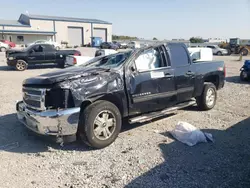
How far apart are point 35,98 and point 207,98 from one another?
4.45 meters

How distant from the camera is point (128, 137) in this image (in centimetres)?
482

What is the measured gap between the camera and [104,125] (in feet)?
14.1

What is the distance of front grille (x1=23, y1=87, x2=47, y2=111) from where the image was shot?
4.02m

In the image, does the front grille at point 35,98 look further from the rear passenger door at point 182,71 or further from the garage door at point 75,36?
the garage door at point 75,36

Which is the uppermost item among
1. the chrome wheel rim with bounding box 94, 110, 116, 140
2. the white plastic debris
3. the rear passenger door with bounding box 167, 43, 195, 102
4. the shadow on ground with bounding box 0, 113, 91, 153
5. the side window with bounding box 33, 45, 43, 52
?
the side window with bounding box 33, 45, 43, 52

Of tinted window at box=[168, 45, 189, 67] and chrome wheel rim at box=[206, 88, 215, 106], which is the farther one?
chrome wheel rim at box=[206, 88, 215, 106]

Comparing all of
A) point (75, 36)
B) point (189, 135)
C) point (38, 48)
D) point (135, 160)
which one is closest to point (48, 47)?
point (38, 48)

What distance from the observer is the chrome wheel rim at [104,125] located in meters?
4.21

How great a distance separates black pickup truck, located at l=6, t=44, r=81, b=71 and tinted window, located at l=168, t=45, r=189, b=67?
1203 cm

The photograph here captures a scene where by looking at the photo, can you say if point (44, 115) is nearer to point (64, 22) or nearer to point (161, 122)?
point (161, 122)

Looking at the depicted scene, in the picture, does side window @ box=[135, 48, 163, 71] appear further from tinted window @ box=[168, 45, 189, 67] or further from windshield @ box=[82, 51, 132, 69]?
tinted window @ box=[168, 45, 189, 67]

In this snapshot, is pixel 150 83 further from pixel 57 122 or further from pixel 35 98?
pixel 35 98

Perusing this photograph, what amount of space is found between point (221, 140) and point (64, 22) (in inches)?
2218

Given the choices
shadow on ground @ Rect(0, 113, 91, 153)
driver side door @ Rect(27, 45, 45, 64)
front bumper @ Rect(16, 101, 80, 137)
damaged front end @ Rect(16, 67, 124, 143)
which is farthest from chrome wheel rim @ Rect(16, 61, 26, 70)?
front bumper @ Rect(16, 101, 80, 137)
